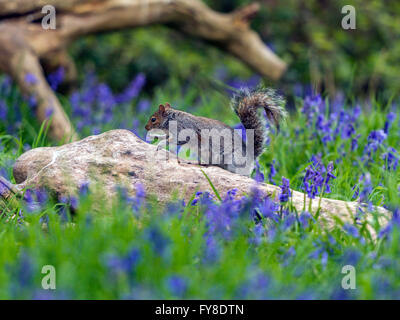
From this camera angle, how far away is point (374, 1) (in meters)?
8.86

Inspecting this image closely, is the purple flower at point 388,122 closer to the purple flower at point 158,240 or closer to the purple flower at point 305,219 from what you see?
the purple flower at point 305,219

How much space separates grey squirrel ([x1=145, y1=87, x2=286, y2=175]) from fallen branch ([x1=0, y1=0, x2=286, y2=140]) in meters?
1.40

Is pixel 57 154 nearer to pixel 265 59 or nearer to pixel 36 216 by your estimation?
pixel 36 216

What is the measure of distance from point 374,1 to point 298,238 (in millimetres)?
7366

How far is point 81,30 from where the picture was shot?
5781 mm

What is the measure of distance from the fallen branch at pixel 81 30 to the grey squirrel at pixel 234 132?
1.40 m

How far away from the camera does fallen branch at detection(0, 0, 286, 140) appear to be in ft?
16.8

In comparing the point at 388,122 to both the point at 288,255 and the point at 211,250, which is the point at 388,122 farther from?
the point at 211,250

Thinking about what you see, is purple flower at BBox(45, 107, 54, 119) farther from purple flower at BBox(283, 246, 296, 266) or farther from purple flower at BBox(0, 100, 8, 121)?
purple flower at BBox(283, 246, 296, 266)

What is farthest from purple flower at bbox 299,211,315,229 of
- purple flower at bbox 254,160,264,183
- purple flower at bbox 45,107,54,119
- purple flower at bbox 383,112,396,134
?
purple flower at bbox 45,107,54,119

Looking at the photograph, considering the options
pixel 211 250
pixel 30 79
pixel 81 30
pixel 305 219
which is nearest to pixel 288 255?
pixel 305 219

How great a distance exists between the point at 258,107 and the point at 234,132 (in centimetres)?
25

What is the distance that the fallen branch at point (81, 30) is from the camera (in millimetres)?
5113

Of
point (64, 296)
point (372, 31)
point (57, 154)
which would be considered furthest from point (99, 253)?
point (372, 31)
